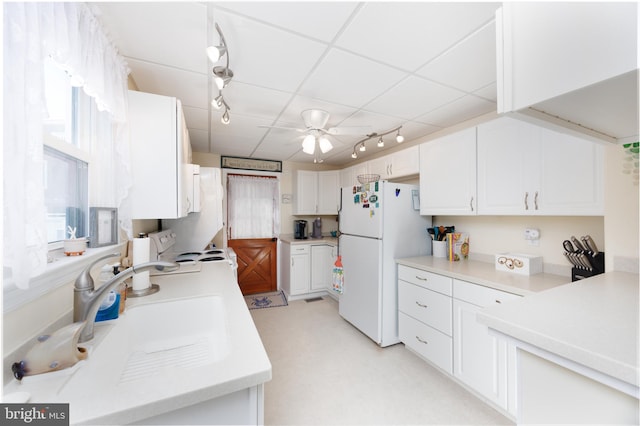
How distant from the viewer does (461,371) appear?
1835mm

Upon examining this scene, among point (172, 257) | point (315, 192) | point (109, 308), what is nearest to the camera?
point (109, 308)

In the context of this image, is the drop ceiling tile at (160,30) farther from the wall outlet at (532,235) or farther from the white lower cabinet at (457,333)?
the wall outlet at (532,235)

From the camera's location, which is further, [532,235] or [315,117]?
[315,117]

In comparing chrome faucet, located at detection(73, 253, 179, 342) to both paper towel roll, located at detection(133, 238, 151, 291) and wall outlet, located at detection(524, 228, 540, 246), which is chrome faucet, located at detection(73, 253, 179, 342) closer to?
paper towel roll, located at detection(133, 238, 151, 291)

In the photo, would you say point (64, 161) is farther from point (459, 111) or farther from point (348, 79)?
point (459, 111)

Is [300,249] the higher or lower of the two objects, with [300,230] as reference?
lower

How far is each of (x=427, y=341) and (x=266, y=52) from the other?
2.50 meters

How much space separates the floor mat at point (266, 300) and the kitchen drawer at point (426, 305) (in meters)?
1.93

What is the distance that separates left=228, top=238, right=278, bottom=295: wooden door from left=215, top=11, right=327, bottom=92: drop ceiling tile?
2.89m

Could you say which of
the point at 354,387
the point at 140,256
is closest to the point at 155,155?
the point at 140,256

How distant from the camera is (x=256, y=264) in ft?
13.7

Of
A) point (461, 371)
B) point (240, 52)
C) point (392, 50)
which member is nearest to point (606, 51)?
point (392, 50)

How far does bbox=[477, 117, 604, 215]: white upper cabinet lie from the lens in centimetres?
148

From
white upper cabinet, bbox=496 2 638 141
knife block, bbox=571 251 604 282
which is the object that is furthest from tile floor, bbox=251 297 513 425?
white upper cabinet, bbox=496 2 638 141
